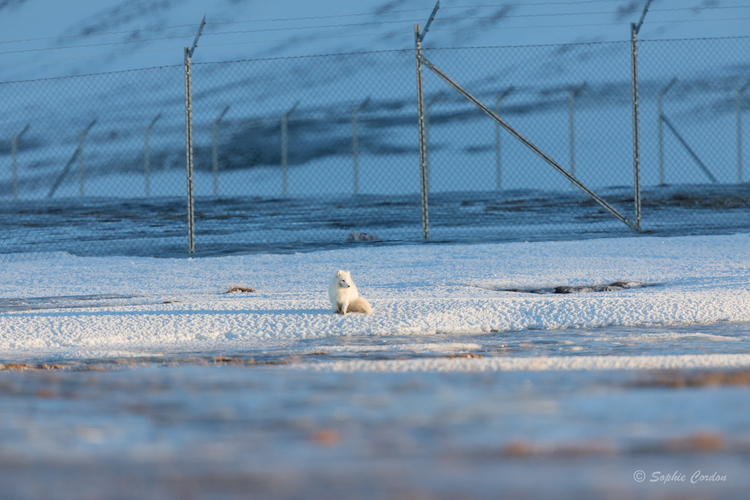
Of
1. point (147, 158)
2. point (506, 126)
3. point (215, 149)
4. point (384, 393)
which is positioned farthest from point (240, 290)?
point (147, 158)

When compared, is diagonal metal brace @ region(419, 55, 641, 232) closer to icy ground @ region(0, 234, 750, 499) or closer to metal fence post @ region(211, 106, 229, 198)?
icy ground @ region(0, 234, 750, 499)

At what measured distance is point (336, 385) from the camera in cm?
322

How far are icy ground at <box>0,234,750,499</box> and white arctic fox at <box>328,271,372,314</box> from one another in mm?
179

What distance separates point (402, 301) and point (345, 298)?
55cm

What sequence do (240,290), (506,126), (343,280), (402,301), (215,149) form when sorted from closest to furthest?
(343,280) < (402,301) < (240,290) < (506,126) < (215,149)

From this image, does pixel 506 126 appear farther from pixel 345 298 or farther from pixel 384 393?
pixel 384 393

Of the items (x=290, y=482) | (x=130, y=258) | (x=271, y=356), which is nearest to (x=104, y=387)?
(x=271, y=356)

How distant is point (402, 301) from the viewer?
6.16 metres

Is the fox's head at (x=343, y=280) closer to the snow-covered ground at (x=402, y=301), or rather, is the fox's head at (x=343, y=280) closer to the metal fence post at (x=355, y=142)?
the snow-covered ground at (x=402, y=301)

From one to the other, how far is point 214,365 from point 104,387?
0.75m

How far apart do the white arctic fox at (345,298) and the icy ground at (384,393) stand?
0.18 metres

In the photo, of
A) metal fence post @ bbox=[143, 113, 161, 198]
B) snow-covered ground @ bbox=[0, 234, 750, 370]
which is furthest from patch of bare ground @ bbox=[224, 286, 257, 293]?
metal fence post @ bbox=[143, 113, 161, 198]

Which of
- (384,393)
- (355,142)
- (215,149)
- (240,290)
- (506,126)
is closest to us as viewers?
(384,393)

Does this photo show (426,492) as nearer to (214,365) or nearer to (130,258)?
(214,365)
